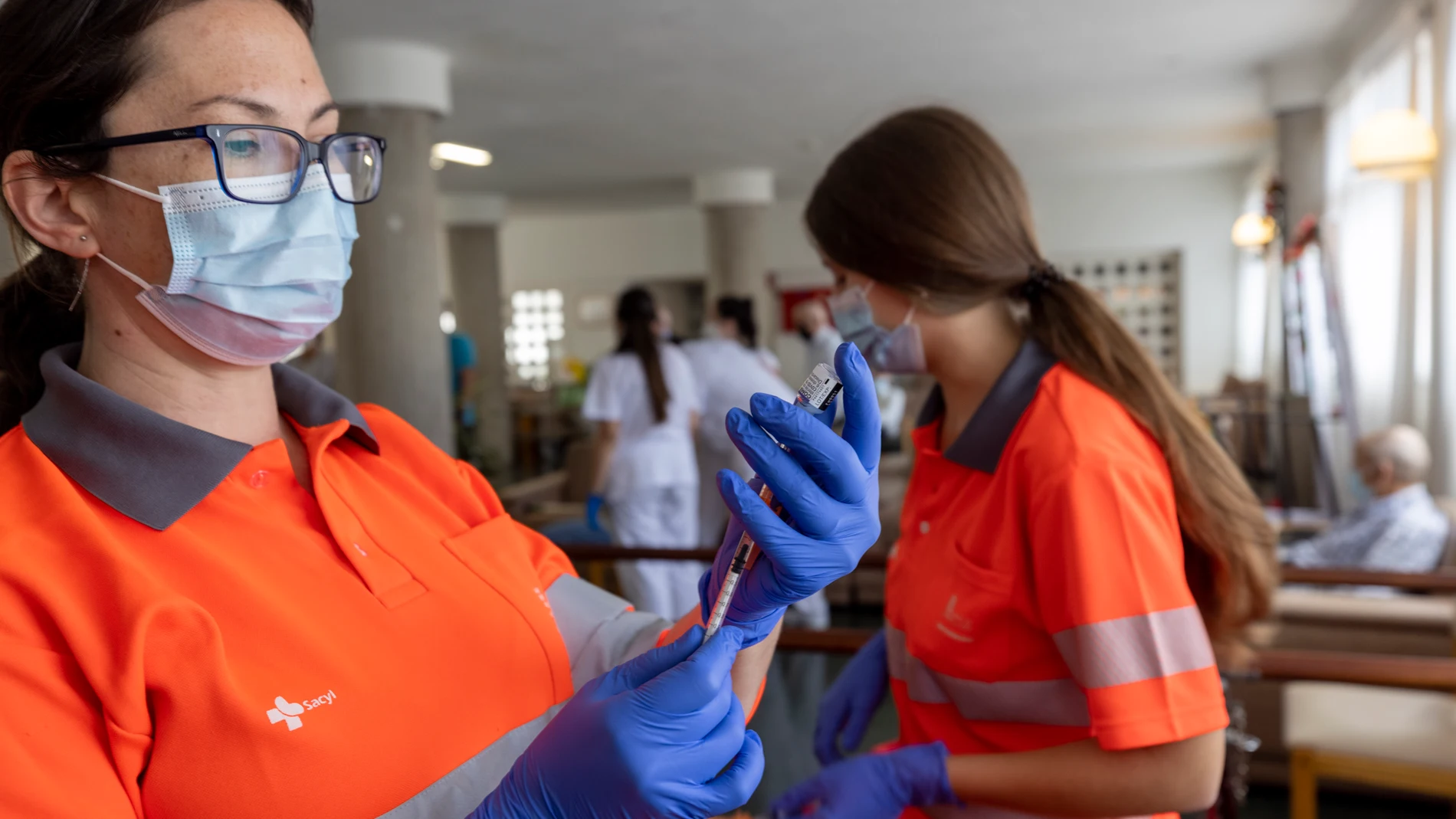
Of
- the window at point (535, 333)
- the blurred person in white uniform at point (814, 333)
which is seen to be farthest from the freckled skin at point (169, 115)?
the window at point (535, 333)

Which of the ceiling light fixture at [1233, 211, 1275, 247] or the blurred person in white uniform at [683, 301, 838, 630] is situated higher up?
the ceiling light fixture at [1233, 211, 1275, 247]

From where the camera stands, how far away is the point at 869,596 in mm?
5152

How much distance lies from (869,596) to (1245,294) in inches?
333

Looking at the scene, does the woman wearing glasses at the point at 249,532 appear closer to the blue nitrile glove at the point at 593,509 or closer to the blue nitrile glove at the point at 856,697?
the blue nitrile glove at the point at 856,697

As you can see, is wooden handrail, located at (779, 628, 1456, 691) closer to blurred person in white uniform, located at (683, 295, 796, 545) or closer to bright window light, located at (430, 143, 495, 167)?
blurred person in white uniform, located at (683, 295, 796, 545)

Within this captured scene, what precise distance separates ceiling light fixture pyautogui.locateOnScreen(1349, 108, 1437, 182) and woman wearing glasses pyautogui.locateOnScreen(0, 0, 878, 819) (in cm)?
489

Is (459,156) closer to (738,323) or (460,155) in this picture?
(460,155)

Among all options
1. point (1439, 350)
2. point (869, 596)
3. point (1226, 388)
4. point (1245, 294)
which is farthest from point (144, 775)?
point (1245, 294)

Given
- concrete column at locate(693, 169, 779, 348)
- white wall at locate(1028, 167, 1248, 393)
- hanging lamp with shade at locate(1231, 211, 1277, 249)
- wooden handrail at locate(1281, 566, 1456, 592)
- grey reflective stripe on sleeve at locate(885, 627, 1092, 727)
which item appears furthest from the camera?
white wall at locate(1028, 167, 1248, 393)

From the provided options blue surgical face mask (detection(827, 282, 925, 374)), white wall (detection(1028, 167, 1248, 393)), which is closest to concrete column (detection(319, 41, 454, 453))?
blue surgical face mask (detection(827, 282, 925, 374))

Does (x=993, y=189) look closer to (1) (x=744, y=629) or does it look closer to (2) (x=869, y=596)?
(1) (x=744, y=629)

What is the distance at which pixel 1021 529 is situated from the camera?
3.85 ft

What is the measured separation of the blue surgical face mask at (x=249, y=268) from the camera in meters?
0.87

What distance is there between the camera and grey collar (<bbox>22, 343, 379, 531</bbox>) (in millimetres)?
781
